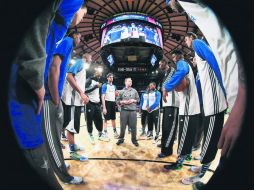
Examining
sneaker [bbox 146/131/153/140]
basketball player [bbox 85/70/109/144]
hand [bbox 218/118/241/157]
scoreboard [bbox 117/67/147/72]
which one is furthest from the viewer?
sneaker [bbox 146/131/153/140]

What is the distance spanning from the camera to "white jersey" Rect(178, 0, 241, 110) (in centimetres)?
72

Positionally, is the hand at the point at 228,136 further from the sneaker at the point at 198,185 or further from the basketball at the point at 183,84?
the basketball at the point at 183,84

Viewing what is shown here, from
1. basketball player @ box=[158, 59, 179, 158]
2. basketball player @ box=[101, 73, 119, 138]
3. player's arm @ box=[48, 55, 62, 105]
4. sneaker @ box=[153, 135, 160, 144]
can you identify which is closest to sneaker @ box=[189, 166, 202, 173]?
basketball player @ box=[158, 59, 179, 158]

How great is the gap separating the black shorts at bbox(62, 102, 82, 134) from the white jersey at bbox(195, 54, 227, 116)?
69 cm

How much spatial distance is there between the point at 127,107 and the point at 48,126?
536 millimetres

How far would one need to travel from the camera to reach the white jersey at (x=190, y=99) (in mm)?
1000

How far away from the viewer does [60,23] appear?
766mm

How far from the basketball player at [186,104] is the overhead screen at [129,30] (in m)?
0.18

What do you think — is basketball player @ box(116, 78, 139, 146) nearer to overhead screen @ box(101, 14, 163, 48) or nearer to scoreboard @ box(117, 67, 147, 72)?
scoreboard @ box(117, 67, 147, 72)

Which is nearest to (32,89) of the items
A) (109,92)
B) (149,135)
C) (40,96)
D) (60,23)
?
(40,96)

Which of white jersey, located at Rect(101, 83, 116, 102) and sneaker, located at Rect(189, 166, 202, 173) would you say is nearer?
sneaker, located at Rect(189, 166, 202, 173)

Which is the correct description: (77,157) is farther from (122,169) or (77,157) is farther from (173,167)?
(173,167)

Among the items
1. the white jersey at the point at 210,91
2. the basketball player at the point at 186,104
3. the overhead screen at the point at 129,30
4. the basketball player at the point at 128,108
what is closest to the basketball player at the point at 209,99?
the white jersey at the point at 210,91

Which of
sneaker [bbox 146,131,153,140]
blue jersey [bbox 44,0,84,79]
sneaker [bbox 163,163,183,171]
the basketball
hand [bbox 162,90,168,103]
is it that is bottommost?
sneaker [bbox 163,163,183,171]
